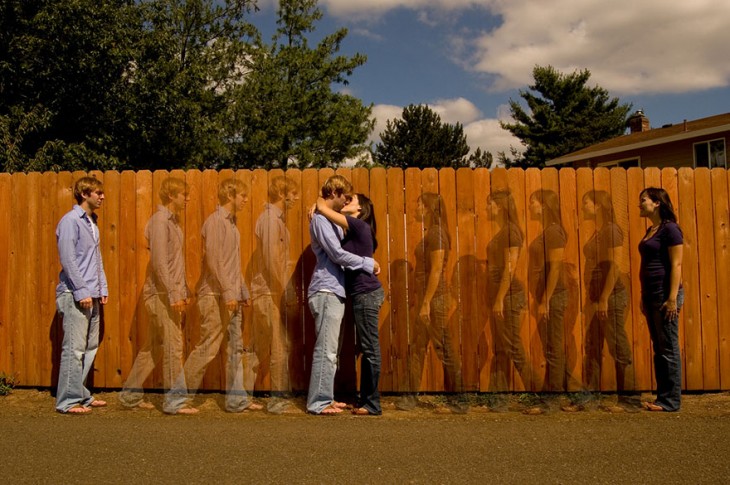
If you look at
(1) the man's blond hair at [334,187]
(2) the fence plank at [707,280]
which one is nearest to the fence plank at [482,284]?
(1) the man's blond hair at [334,187]

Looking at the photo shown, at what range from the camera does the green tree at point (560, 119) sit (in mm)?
46156

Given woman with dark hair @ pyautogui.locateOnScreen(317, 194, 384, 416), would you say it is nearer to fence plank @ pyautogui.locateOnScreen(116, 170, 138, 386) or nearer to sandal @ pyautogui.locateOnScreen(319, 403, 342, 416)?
sandal @ pyautogui.locateOnScreen(319, 403, 342, 416)

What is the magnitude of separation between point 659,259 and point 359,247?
107 inches

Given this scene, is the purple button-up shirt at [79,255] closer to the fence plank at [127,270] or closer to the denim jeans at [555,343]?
the fence plank at [127,270]

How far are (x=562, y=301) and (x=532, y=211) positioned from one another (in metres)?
0.93

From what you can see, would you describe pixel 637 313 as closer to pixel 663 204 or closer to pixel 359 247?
pixel 663 204

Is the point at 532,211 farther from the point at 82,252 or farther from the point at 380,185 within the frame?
the point at 82,252

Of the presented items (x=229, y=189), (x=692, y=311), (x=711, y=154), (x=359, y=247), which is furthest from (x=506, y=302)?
(x=711, y=154)

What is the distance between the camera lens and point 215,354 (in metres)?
5.85

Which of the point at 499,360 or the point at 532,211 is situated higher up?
the point at 532,211

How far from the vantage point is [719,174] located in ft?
20.2

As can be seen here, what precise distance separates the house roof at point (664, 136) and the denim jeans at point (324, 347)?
905 inches

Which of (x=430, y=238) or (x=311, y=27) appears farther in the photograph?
(x=311, y=27)

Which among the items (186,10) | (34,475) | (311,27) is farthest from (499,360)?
(311,27)
